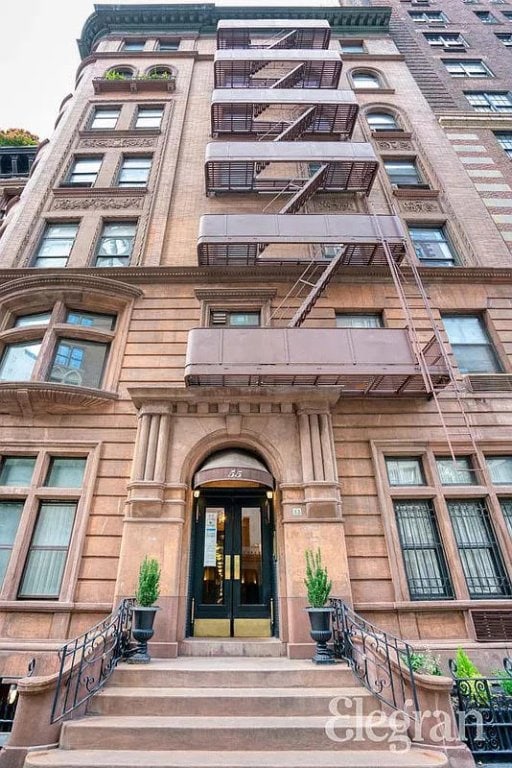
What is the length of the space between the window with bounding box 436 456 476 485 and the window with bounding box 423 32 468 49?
91.9ft

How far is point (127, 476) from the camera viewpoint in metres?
9.75

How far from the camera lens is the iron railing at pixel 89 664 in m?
5.33

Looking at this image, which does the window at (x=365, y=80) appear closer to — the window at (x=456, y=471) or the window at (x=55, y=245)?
the window at (x=55, y=245)

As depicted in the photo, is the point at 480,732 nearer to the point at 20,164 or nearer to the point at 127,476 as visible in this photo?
the point at 127,476

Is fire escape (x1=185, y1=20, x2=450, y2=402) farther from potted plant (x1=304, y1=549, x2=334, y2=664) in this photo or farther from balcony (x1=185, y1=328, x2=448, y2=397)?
potted plant (x1=304, y1=549, x2=334, y2=664)

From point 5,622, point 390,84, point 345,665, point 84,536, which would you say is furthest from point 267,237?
point 390,84

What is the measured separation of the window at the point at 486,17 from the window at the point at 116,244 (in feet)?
101

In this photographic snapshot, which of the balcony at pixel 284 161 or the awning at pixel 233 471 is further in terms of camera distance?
the balcony at pixel 284 161

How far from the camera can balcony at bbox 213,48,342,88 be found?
60.4 ft

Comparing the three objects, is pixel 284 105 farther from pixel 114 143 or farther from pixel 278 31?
pixel 114 143

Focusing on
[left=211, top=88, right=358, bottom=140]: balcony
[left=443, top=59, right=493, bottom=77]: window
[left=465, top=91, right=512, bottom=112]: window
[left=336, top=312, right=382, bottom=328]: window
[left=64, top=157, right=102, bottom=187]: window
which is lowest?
[left=336, top=312, right=382, bottom=328]: window

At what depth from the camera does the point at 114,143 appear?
17.3 m

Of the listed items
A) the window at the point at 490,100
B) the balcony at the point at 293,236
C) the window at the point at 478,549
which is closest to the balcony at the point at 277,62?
the window at the point at 490,100

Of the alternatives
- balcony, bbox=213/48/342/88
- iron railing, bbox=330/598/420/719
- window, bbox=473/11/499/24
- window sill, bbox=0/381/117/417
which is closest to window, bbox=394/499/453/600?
iron railing, bbox=330/598/420/719
